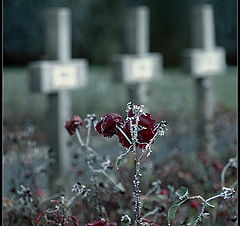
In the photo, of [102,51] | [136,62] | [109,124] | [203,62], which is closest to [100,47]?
[102,51]

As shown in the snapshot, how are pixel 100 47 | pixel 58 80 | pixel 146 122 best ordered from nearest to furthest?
pixel 146 122 → pixel 58 80 → pixel 100 47

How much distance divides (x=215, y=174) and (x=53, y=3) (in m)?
8.37

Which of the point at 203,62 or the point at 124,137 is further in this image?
the point at 203,62

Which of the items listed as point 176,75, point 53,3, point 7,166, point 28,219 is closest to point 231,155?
point 7,166

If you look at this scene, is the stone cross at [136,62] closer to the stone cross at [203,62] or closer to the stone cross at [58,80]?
the stone cross at [203,62]

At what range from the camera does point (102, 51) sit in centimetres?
1427

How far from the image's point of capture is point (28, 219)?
10.0 feet

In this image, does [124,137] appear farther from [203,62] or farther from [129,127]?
[203,62]

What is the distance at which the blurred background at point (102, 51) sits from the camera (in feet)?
33.0

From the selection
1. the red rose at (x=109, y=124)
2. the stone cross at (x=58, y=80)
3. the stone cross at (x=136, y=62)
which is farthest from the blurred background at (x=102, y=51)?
the red rose at (x=109, y=124)

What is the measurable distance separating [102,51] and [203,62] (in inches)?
324

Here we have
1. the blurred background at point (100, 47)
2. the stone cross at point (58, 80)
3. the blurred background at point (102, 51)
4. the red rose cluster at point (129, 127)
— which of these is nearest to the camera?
the red rose cluster at point (129, 127)

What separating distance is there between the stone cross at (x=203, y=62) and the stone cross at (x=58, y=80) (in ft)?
4.14

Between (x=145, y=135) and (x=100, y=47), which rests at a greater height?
(x=100, y=47)
